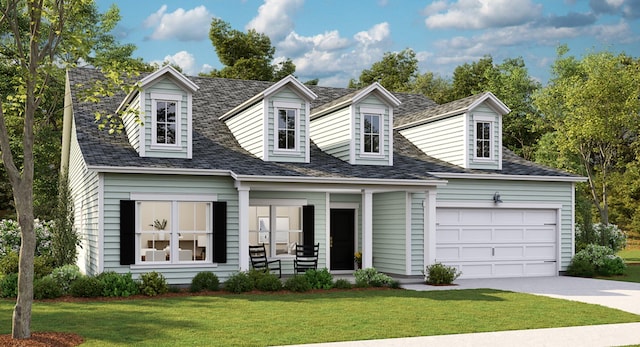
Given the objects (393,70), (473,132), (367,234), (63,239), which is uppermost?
(393,70)

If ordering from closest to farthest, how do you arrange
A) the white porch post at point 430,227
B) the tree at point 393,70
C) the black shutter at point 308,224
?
the white porch post at point 430,227
the black shutter at point 308,224
the tree at point 393,70

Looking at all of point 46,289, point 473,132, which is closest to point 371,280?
point 473,132

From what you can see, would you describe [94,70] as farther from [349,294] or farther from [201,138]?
[349,294]

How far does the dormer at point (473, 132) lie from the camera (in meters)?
21.7

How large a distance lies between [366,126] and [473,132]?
3427mm

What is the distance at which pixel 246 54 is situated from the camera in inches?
1570

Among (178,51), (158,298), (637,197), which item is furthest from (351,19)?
(158,298)

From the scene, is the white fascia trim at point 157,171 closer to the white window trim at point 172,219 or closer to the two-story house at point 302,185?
the two-story house at point 302,185

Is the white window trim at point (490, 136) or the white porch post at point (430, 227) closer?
the white porch post at point (430, 227)

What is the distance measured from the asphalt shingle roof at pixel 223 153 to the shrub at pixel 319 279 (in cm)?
259

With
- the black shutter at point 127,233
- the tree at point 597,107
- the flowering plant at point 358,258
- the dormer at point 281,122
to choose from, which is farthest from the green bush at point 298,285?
the tree at point 597,107

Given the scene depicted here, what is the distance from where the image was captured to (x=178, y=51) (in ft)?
134

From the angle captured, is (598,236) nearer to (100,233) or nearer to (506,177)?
(506,177)

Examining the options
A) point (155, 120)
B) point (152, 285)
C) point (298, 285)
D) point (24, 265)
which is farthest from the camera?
point (155, 120)
